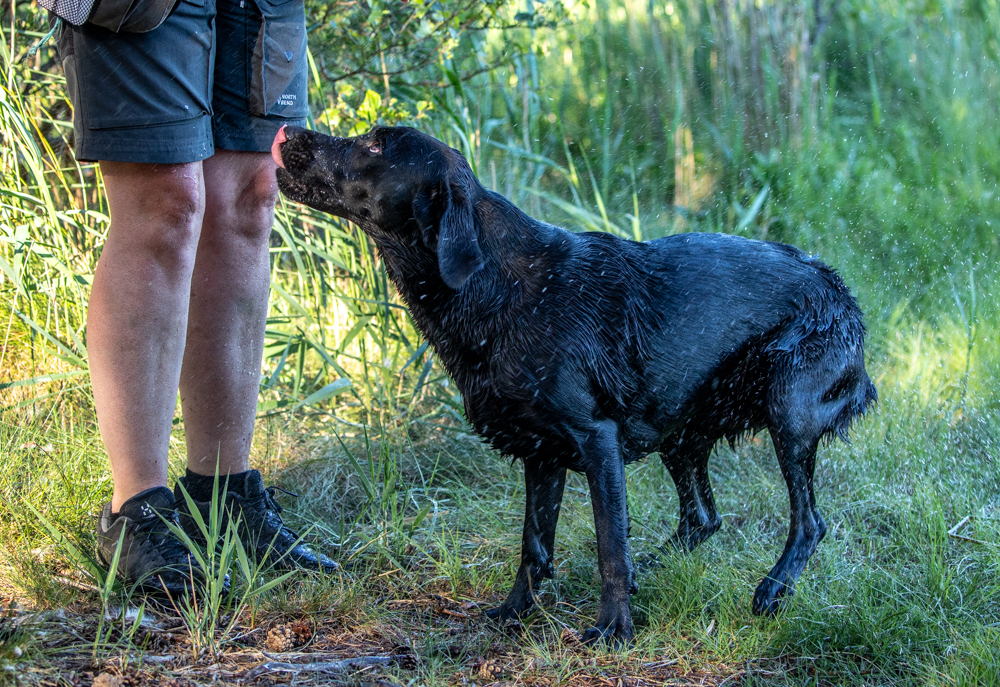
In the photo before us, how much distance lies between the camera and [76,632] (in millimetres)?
2012

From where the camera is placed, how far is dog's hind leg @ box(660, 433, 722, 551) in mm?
2674

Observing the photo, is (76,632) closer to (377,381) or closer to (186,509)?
(186,509)

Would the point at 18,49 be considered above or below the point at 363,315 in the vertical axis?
above

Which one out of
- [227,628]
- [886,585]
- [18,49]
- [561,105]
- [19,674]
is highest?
[18,49]

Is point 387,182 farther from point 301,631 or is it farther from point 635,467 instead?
point 635,467

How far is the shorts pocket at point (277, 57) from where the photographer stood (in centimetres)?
235

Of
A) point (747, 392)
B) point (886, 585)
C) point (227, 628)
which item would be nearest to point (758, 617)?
point (886, 585)

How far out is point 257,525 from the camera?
2.50m

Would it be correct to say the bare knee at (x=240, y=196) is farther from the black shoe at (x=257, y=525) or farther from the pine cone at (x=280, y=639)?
the pine cone at (x=280, y=639)

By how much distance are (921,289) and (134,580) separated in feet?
11.0

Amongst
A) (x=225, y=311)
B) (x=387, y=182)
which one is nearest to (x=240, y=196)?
(x=225, y=311)

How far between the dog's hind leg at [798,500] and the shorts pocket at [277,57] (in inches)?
65.2

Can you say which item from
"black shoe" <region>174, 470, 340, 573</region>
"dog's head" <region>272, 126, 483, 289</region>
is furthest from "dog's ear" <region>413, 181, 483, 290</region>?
"black shoe" <region>174, 470, 340, 573</region>

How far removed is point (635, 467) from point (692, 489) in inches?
17.0
